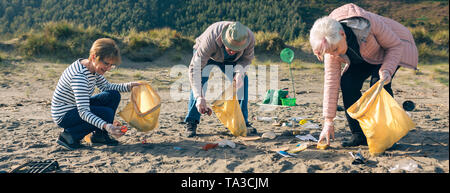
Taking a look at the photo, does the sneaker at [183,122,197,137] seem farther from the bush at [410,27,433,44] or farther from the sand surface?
the bush at [410,27,433,44]

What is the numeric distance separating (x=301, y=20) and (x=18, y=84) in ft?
50.7

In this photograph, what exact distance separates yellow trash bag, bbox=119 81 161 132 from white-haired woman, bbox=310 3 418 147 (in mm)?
1653

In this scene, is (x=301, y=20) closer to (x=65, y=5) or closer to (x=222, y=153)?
(x=65, y=5)

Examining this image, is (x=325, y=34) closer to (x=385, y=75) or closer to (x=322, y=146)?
(x=385, y=75)

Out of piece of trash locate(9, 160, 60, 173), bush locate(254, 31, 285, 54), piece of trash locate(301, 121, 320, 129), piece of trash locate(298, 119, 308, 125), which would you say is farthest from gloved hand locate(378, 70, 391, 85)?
bush locate(254, 31, 285, 54)

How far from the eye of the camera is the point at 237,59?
3.52 m

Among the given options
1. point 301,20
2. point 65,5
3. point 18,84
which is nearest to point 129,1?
point 65,5

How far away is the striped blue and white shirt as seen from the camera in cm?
297

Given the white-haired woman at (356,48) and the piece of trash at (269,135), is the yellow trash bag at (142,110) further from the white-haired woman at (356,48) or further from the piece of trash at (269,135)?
the white-haired woman at (356,48)

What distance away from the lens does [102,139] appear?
350 centimetres

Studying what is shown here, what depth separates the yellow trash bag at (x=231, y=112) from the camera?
11.9 ft

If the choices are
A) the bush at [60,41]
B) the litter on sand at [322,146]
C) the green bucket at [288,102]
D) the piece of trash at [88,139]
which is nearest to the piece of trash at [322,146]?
the litter on sand at [322,146]

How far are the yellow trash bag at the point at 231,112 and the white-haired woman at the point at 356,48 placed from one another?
91 centimetres

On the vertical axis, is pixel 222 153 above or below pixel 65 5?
below
